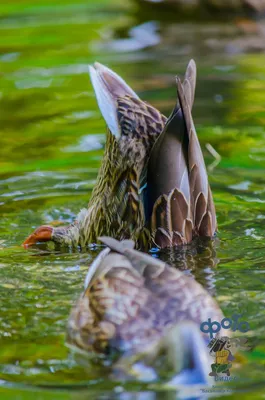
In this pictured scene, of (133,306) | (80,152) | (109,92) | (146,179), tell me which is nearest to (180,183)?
(146,179)

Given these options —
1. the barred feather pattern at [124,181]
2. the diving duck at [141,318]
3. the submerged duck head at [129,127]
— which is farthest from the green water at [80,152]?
the submerged duck head at [129,127]

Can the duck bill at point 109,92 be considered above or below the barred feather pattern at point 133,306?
above

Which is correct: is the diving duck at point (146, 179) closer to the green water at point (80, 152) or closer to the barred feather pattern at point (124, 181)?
the barred feather pattern at point (124, 181)

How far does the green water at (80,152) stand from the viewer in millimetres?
4492

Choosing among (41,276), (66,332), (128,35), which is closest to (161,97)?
(128,35)

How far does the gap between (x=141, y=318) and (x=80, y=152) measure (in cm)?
350

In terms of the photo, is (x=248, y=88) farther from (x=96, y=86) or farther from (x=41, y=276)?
(x=41, y=276)

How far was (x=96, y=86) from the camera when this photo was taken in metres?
6.20

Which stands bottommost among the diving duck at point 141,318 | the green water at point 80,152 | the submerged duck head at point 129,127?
the green water at point 80,152

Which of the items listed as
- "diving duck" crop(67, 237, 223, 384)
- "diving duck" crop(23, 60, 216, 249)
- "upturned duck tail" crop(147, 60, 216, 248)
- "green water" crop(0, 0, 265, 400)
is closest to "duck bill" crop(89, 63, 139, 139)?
Result: "diving duck" crop(23, 60, 216, 249)

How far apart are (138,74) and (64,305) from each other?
541 cm

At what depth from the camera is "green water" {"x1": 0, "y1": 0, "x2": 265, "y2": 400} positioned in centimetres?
449

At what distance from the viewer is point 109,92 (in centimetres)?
613

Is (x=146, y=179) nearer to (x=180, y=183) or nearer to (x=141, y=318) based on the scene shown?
(x=180, y=183)
